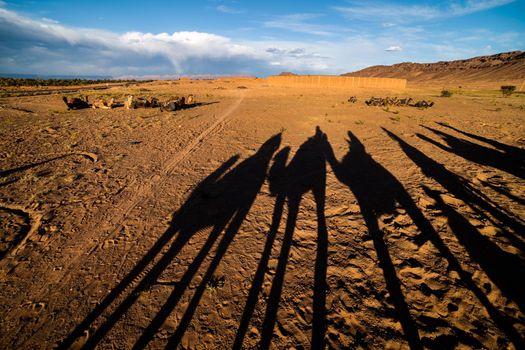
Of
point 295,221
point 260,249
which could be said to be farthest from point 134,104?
point 260,249

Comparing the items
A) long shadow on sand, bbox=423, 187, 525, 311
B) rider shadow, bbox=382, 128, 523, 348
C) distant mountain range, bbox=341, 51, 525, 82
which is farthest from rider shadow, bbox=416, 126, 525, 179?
distant mountain range, bbox=341, 51, 525, 82

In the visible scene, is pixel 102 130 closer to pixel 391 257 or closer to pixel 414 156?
pixel 391 257

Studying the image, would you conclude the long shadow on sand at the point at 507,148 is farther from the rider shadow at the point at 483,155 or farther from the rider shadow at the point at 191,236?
the rider shadow at the point at 191,236

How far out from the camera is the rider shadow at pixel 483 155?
7142 mm

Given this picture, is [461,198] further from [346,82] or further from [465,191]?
[346,82]

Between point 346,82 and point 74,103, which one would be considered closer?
point 74,103

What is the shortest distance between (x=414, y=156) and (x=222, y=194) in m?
6.81

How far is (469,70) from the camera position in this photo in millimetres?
72562

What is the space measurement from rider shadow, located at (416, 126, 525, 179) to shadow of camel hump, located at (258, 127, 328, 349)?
4.87 metres

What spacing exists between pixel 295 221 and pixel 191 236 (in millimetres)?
2005

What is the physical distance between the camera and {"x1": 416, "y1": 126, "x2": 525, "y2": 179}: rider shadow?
23.4 feet

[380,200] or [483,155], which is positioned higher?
[483,155]

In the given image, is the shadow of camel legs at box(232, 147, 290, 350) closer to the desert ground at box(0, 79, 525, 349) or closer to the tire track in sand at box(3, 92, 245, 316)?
the desert ground at box(0, 79, 525, 349)

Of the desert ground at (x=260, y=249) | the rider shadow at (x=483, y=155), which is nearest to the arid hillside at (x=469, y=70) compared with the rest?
the rider shadow at (x=483, y=155)
